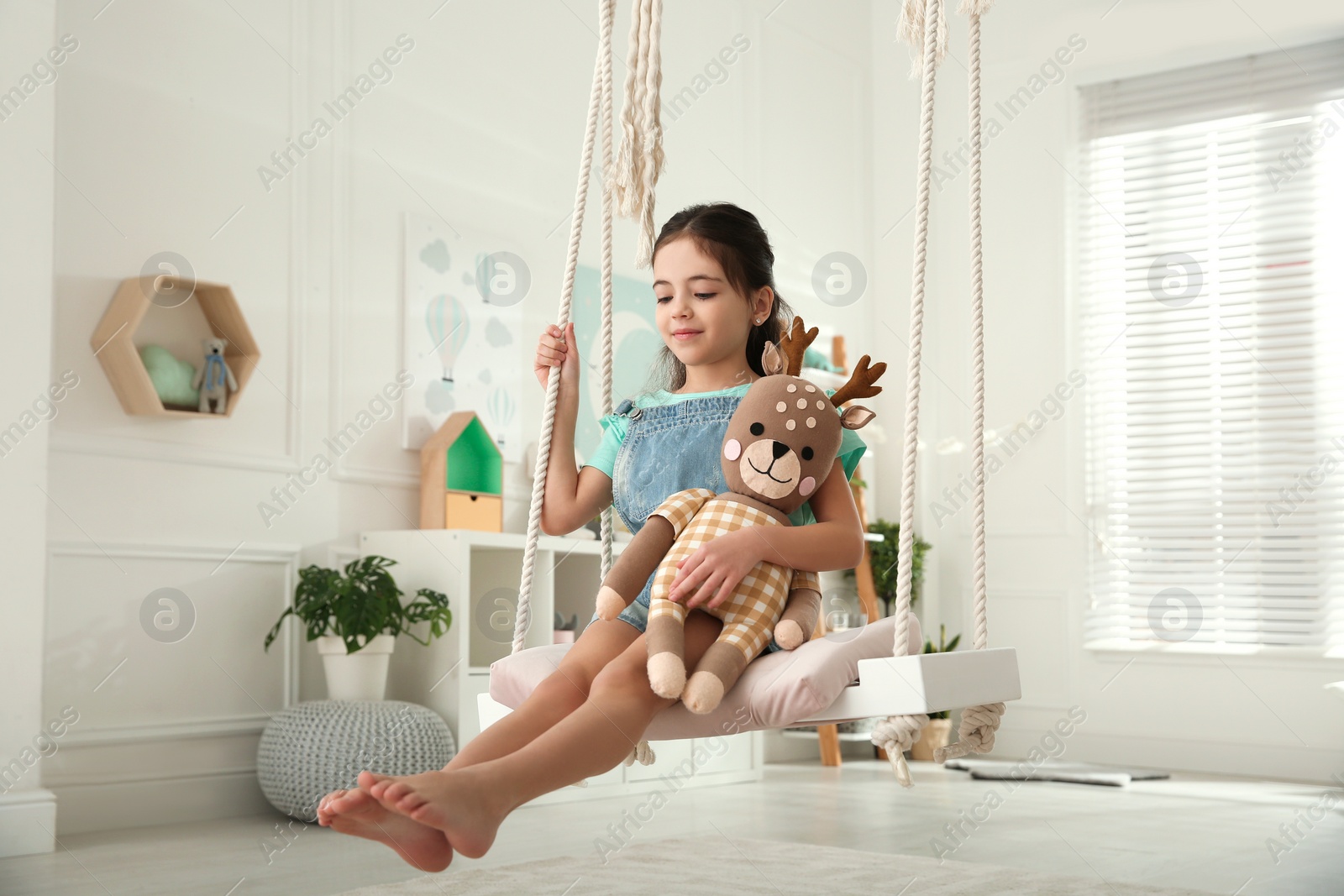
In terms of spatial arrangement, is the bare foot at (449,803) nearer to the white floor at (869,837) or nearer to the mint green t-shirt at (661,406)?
the mint green t-shirt at (661,406)

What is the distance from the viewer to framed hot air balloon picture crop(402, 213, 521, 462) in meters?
3.65

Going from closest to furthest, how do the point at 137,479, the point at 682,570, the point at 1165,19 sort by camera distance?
1. the point at 682,570
2. the point at 137,479
3. the point at 1165,19

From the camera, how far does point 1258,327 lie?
4672 millimetres

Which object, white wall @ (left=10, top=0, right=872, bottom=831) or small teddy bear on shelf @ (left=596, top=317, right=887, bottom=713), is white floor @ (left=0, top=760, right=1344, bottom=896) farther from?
small teddy bear on shelf @ (left=596, top=317, right=887, bottom=713)

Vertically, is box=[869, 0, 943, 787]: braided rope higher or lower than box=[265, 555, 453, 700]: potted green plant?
higher

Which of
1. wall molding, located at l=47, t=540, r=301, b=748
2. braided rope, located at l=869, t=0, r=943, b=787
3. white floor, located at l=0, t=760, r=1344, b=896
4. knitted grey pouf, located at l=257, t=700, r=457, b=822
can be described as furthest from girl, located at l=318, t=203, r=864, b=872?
wall molding, located at l=47, t=540, r=301, b=748

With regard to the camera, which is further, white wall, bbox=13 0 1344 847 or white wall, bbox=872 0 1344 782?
white wall, bbox=872 0 1344 782

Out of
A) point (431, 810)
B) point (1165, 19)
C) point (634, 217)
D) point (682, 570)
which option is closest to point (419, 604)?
point (634, 217)

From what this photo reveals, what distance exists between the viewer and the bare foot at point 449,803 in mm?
1079

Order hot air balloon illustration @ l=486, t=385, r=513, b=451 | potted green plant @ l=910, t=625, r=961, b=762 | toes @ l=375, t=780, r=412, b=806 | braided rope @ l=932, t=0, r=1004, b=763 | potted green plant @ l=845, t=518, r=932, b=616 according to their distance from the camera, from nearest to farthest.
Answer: toes @ l=375, t=780, r=412, b=806 → braided rope @ l=932, t=0, r=1004, b=763 → hot air balloon illustration @ l=486, t=385, r=513, b=451 → potted green plant @ l=910, t=625, r=961, b=762 → potted green plant @ l=845, t=518, r=932, b=616

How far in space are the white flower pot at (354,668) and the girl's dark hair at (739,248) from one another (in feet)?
5.68

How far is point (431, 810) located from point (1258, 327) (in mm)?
4432

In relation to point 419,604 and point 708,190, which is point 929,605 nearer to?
point 708,190

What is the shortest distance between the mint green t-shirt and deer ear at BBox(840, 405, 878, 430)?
3cm
